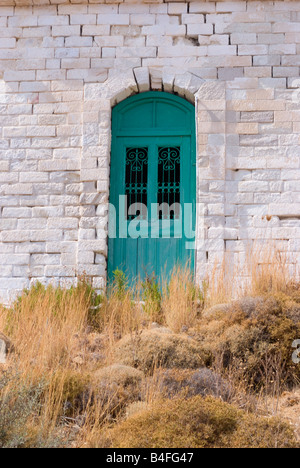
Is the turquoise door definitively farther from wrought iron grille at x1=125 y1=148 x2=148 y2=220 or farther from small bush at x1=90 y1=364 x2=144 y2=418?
small bush at x1=90 y1=364 x2=144 y2=418

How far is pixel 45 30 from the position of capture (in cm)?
977

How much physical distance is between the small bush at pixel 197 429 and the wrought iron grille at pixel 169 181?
4620 millimetres

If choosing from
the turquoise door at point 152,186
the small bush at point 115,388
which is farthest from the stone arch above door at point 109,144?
the small bush at point 115,388

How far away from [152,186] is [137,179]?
0.26 m

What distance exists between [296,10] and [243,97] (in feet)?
5.15

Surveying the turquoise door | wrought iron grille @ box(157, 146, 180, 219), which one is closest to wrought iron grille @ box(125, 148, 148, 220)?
the turquoise door

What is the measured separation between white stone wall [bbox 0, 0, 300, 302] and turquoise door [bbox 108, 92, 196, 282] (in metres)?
0.22

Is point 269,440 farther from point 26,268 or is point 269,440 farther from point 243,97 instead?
point 243,97

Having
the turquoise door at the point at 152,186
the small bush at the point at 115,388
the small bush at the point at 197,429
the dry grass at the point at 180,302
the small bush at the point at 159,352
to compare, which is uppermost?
the turquoise door at the point at 152,186

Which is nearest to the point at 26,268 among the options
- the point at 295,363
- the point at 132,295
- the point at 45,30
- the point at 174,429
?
the point at 132,295

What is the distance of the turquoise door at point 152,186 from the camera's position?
9250mm

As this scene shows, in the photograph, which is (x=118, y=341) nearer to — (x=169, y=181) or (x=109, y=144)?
(x=169, y=181)

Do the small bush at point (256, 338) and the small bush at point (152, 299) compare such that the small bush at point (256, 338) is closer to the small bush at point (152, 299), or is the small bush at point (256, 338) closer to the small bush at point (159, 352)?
the small bush at point (159, 352)

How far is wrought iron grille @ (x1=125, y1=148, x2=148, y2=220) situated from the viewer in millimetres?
9422
